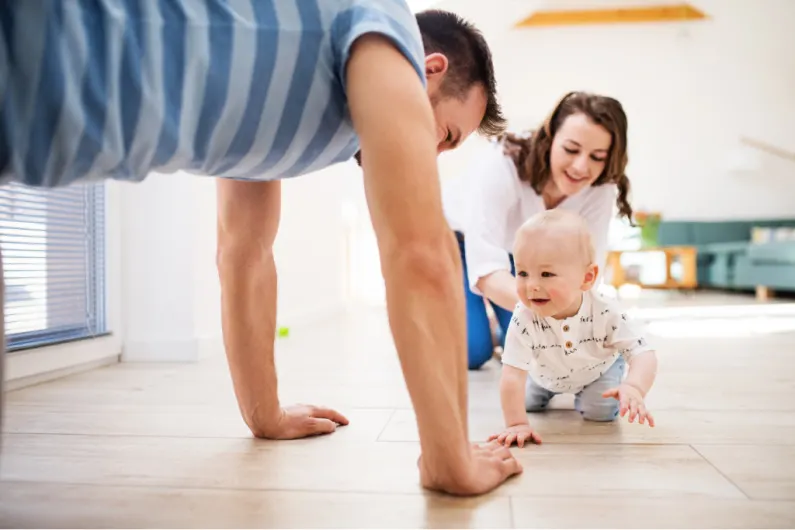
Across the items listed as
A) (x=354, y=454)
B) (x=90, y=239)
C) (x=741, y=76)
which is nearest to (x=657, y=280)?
(x=741, y=76)

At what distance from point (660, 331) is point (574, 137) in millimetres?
1816

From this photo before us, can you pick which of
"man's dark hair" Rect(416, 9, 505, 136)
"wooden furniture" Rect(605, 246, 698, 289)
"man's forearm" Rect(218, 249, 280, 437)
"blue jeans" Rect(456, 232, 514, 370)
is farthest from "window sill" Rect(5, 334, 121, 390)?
"wooden furniture" Rect(605, 246, 698, 289)

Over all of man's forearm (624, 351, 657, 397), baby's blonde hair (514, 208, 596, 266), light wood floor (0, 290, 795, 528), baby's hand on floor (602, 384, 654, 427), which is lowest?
light wood floor (0, 290, 795, 528)

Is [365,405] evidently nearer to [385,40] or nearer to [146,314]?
[385,40]

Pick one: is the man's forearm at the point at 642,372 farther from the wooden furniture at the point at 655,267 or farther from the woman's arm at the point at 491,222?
the wooden furniture at the point at 655,267

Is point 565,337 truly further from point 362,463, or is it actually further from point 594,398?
point 362,463

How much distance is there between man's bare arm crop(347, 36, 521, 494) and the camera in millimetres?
777

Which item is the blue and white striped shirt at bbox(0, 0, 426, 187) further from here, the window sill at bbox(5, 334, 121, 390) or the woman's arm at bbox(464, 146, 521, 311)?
the window sill at bbox(5, 334, 121, 390)

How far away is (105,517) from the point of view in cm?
82

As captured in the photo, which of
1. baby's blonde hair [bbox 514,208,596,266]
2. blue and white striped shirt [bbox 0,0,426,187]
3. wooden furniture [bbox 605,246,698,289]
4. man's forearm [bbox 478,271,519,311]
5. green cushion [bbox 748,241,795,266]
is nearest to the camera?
blue and white striped shirt [bbox 0,0,426,187]

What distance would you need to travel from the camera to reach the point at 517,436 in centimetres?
117

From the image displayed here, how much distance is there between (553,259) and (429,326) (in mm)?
504

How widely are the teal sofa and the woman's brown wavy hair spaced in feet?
14.4

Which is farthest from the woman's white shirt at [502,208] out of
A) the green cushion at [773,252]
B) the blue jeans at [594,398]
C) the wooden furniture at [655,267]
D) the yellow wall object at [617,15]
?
the yellow wall object at [617,15]
